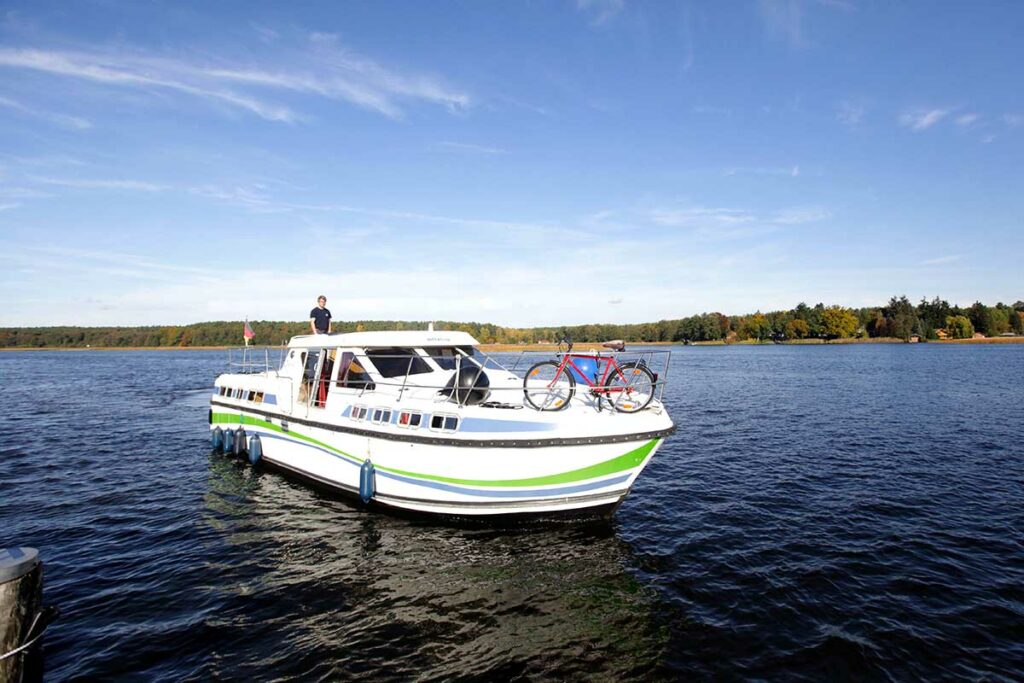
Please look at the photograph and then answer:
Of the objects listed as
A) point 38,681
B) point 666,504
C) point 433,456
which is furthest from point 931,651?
point 38,681

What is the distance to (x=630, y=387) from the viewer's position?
36.5 feet

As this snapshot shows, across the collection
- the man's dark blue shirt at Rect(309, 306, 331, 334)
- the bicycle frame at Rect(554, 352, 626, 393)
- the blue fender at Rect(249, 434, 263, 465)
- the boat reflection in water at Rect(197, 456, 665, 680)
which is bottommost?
the boat reflection in water at Rect(197, 456, 665, 680)

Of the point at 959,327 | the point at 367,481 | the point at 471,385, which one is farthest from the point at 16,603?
the point at 959,327

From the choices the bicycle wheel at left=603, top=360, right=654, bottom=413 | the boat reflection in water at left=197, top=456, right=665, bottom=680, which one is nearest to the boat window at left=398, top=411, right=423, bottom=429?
the boat reflection in water at left=197, top=456, right=665, bottom=680

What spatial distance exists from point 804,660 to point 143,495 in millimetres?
16314

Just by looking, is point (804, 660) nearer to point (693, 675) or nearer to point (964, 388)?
point (693, 675)

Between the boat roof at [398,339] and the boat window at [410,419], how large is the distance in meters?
2.08

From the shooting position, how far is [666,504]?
44.9ft

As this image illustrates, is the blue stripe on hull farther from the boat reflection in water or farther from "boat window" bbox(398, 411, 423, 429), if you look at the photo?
"boat window" bbox(398, 411, 423, 429)

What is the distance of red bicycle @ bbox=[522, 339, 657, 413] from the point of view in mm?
11086

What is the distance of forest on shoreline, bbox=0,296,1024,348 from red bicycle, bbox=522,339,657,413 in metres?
114

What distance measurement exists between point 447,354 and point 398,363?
1368mm

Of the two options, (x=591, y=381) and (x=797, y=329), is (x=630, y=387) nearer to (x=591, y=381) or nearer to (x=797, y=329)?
(x=591, y=381)

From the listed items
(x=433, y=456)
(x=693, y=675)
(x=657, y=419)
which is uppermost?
(x=657, y=419)
